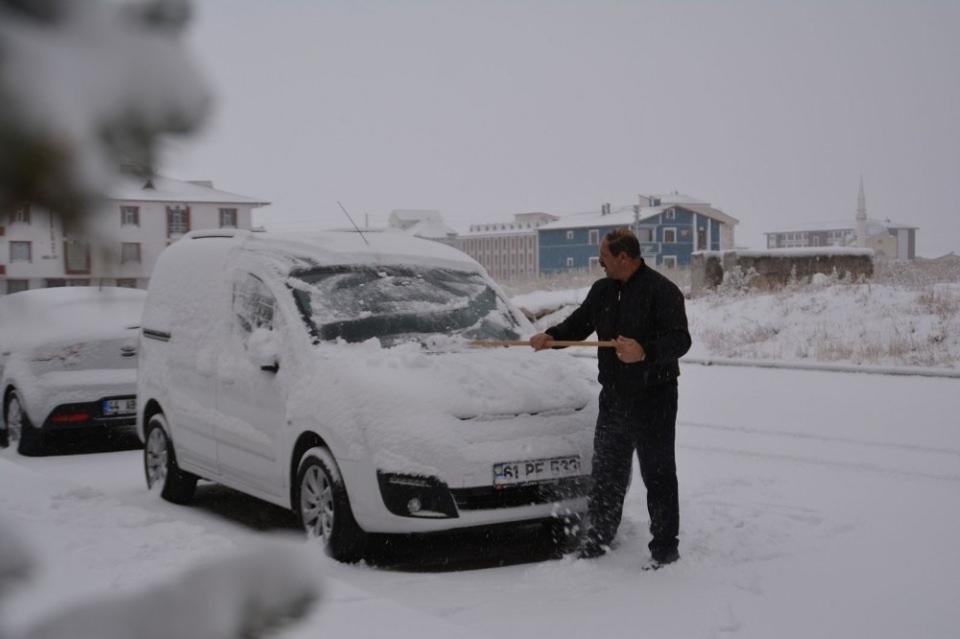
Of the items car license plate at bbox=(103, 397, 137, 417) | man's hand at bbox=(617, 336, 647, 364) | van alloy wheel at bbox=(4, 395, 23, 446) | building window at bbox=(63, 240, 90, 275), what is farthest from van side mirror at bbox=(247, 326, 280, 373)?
building window at bbox=(63, 240, 90, 275)

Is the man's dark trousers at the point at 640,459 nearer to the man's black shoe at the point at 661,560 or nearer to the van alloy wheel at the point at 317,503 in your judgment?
the man's black shoe at the point at 661,560

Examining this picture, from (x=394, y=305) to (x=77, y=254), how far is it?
651 centimetres

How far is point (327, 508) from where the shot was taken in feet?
21.0

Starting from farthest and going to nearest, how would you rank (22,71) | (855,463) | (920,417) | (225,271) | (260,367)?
(920,417) < (855,463) < (225,271) < (260,367) < (22,71)

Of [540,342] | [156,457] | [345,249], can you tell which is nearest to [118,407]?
[156,457]

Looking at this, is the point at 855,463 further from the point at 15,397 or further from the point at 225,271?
the point at 15,397

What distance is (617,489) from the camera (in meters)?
6.47

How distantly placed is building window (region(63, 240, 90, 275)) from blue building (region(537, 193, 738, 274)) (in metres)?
106

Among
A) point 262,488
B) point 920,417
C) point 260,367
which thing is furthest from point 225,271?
point 920,417

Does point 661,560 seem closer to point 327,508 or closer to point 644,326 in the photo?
point 644,326

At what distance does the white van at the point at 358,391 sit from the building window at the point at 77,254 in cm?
501

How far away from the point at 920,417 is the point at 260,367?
8.54 m

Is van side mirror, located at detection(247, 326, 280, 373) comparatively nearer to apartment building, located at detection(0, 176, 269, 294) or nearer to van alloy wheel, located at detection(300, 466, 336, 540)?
van alloy wheel, located at detection(300, 466, 336, 540)

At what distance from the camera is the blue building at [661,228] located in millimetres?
110500
